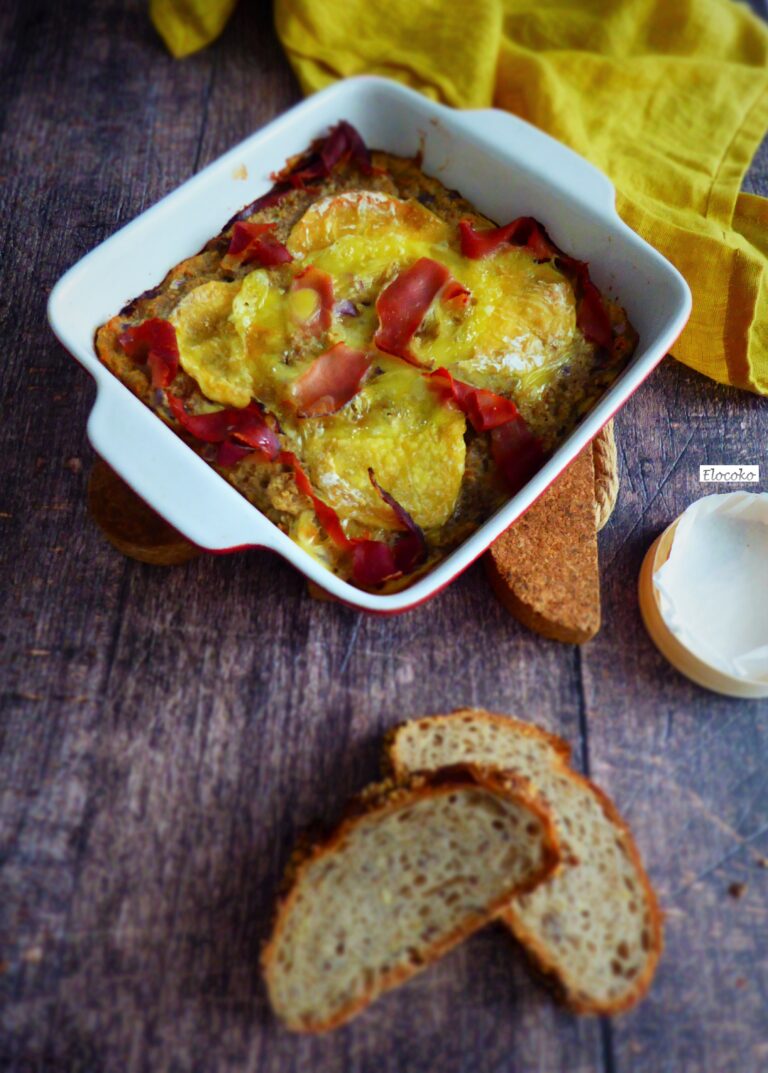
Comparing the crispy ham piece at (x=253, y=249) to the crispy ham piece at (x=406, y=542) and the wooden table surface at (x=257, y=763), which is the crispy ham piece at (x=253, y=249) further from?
the crispy ham piece at (x=406, y=542)

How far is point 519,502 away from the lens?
2.33 meters

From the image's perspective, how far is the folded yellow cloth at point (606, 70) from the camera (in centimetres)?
323

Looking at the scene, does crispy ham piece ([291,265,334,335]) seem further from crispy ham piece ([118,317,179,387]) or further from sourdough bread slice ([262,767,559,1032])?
sourdough bread slice ([262,767,559,1032])

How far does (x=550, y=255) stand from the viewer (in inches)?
110

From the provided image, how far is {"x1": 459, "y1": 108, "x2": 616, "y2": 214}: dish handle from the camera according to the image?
109 inches

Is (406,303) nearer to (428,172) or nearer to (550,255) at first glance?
(550,255)

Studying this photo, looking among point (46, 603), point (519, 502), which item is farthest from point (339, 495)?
point (46, 603)

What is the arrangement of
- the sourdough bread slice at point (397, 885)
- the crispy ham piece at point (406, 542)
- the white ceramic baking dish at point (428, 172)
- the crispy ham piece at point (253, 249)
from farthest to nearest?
the crispy ham piece at point (253, 249), the crispy ham piece at point (406, 542), the white ceramic baking dish at point (428, 172), the sourdough bread slice at point (397, 885)

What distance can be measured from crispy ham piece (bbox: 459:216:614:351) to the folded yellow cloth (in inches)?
18.2

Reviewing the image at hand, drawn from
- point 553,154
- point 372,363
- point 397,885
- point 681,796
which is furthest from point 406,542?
point 553,154

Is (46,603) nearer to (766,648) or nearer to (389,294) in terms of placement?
(389,294)

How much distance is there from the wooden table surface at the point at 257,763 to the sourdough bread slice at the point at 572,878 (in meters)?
0.10

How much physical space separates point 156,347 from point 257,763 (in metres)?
1.12

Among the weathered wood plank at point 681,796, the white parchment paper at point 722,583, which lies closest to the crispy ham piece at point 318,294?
the weathered wood plank at point 681,796
